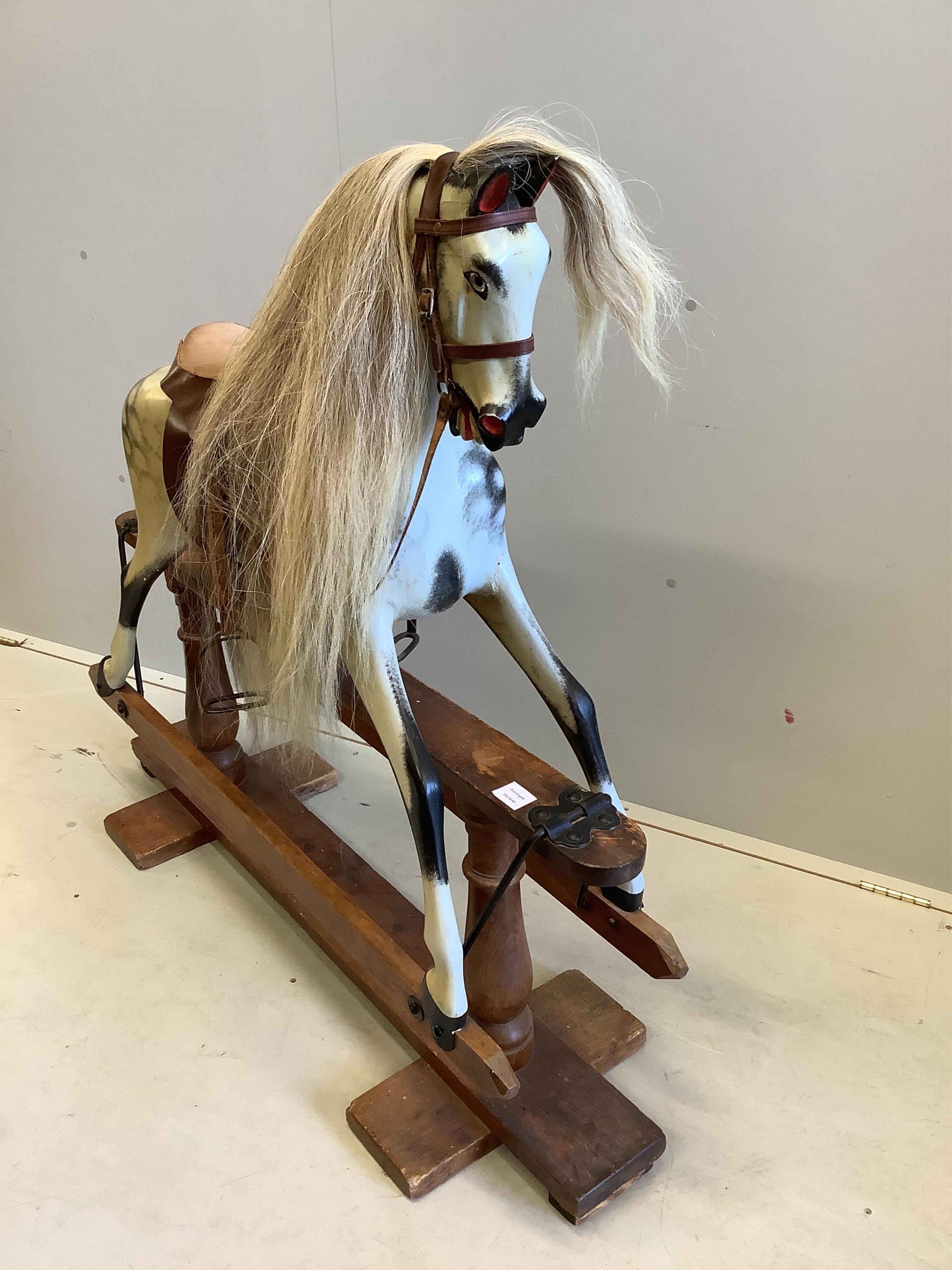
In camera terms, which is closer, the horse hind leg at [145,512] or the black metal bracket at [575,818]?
the black metal bracket at [575,818]

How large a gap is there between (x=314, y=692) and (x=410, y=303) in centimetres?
39

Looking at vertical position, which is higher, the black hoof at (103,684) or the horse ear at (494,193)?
the horse ear at (494,193)

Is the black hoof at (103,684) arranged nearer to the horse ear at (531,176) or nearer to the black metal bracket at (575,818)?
the black metal bracket at (575,818)

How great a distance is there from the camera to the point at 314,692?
947 mm

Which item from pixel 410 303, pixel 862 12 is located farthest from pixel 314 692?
pixel 862 12

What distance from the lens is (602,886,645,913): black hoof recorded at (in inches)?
38.8

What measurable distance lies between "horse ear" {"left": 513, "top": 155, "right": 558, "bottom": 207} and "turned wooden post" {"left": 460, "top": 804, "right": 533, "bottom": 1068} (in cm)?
58

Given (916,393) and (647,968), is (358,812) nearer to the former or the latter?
(647,968)

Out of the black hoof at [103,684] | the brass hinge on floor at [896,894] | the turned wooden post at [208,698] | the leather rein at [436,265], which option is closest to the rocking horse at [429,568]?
the leather rein at [436,265]

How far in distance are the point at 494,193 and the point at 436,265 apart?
0.24ft

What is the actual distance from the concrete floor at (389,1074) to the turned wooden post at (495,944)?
6.1 inches

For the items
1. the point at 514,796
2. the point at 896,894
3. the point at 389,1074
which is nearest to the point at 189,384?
the point at 514,796

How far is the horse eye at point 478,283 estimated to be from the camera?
0.74 m

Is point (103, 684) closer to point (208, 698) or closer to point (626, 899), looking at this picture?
point (208, 698)
